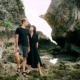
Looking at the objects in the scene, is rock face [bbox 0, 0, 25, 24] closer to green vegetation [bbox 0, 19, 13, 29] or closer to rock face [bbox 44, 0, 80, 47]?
green vegetation [bbox 0, 19, 13, 29]

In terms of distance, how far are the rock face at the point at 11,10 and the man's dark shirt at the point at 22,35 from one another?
30.7m

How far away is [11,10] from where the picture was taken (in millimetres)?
42031

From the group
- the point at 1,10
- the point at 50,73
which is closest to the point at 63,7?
the point at 1,10

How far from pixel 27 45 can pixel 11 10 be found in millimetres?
32931

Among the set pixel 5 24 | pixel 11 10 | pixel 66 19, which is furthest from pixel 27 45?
pixel 11 10

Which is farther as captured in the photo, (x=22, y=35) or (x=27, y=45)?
(x=27, y=45)

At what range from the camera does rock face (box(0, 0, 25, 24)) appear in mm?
40750

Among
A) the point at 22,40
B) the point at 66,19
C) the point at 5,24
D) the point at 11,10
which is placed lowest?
the point at 22,40

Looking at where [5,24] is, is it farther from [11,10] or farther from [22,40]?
[22,40]

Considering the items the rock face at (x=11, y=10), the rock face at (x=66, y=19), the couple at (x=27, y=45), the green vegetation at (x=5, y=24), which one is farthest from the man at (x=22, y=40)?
the rock face at (x=11, y=10)

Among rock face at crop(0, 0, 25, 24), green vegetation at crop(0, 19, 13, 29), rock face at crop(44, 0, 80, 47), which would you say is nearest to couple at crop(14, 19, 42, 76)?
rock face at crop(44, 0, 80, 47)

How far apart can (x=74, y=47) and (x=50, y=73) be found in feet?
61.8

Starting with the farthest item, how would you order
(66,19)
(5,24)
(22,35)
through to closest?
(5,24) → (66,19) → (22,35)

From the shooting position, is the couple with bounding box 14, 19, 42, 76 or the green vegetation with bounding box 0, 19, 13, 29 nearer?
the couple with bounding box 14, 19, 42, 76
